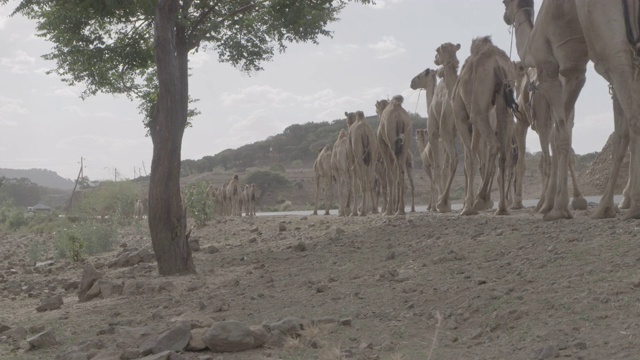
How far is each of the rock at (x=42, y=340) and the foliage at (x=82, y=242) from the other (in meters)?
10.4

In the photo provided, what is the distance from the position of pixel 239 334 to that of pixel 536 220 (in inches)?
200

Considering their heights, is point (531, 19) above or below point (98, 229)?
above

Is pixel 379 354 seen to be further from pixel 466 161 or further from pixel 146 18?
pixel 146 18

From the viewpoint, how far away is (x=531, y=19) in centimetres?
1150

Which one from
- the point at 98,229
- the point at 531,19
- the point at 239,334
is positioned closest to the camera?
the point at 239,334

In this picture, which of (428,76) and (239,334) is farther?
(428,76)

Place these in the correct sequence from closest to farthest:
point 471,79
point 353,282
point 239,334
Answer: point 239,334 → point 353,282 → point 471,79

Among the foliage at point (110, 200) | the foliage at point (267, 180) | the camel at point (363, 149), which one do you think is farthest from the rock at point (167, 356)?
the foliage at point (267, 180)

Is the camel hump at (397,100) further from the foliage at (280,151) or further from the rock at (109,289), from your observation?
the foliage at (280,151)

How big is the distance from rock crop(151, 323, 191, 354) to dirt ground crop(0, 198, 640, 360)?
141 millimetres

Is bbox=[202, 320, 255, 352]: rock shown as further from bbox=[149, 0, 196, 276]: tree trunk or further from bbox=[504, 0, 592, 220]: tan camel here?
bbox=[149, 0, 196, 276]: tree trunk

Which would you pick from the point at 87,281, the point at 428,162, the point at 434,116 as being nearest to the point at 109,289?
the point at 87,281

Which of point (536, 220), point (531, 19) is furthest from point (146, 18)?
point (536, 220)

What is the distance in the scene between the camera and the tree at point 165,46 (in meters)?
12.0
